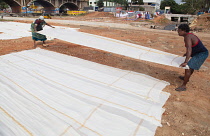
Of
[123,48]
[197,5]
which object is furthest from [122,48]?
[197,5]

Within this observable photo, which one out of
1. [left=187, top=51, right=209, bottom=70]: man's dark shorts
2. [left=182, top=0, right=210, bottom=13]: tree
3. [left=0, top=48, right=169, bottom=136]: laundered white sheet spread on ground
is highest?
[left=182, top=0, right=210, bottom=13]: tree

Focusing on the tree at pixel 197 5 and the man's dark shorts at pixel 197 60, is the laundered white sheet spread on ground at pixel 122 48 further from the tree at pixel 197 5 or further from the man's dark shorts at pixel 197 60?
the tree at pixel 197 5

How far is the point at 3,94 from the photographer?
3086 millimetres

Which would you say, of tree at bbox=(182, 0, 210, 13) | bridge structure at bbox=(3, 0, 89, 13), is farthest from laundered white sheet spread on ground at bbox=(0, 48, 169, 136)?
tree at bbox=(182, 0, 210, 13)

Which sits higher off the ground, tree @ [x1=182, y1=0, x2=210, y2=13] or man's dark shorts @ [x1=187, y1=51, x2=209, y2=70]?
tree @ [x1=182, y1=0, x2=210, y2=13]

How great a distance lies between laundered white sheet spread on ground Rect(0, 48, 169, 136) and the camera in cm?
230

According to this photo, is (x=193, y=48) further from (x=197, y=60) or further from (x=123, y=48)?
(x=123, y=48)

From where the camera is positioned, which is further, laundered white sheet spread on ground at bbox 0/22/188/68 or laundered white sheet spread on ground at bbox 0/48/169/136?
laundered white sheet spread on ground at bbox 0/22/188/68

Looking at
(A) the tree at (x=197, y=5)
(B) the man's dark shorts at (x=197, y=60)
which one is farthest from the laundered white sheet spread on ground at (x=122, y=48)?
(A) the tree at (x=197, y=5)

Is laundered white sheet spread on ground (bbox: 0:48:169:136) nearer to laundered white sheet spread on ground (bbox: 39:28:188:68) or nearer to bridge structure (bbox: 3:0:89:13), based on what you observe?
laundered white sheet spread on ground (bbox: 39:28:188:68)

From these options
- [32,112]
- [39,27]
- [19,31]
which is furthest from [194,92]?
[19,31]

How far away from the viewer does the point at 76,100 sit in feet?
9.73

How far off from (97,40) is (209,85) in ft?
11.4

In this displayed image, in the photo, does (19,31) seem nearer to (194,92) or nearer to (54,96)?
(54,96)
